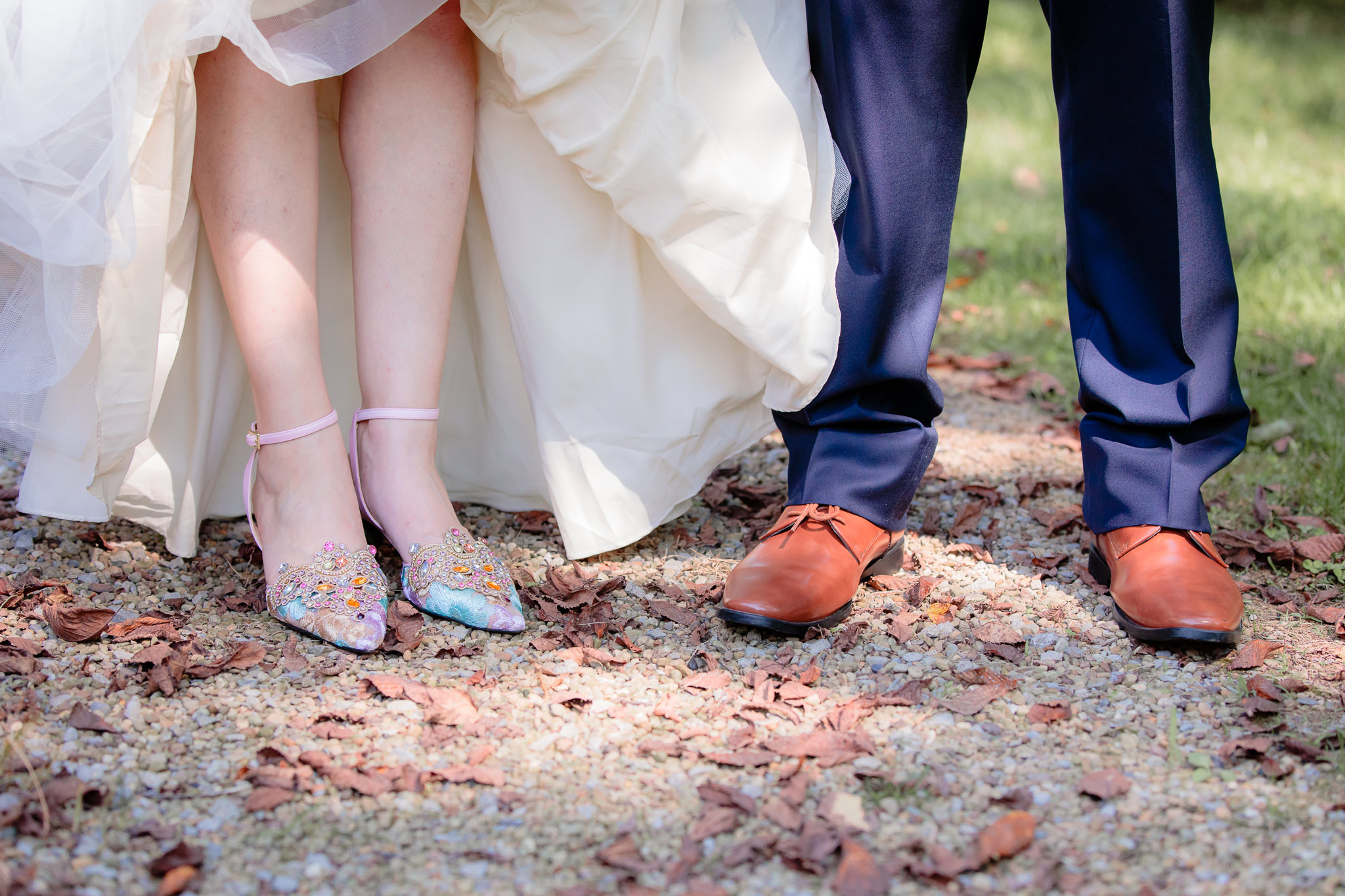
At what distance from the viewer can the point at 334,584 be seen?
1.48 meters

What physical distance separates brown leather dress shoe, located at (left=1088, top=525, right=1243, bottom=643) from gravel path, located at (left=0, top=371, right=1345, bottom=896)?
0.04 meters

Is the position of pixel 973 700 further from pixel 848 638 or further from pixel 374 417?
pixel 374 417

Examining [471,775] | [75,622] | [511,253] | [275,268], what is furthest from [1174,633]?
[75,622]

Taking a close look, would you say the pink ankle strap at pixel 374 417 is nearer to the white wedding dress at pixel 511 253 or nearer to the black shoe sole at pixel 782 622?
the white wedding dress at pixel 511 253

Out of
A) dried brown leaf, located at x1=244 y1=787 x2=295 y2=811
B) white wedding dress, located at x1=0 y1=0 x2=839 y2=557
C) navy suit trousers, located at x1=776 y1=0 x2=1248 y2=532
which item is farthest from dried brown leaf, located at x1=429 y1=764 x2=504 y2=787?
navy suit trousers, located at x1=776 y1=0 x2=1248 y2=532

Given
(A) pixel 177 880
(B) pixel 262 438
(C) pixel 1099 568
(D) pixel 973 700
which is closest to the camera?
(A) pixel 177 880

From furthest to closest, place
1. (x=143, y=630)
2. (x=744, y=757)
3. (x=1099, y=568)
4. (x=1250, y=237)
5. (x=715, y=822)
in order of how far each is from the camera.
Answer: (x=1250, y=237)
(x=1099, y=568)
(x=143, y=630)
(x=744, y=757)
(x=715, y=822)

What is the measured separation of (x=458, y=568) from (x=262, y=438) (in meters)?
0.35

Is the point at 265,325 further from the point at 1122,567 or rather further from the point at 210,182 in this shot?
the point at 1122,567

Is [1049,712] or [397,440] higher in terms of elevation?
[397,440]

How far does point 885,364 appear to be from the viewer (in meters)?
1.60

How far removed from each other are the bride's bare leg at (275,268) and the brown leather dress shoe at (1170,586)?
3.62ft

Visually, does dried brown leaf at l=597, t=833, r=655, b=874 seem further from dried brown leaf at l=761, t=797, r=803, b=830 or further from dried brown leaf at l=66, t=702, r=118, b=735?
dried brown leaf at l=66, t=702, r=118, b=735

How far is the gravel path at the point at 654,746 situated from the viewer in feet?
3.45
